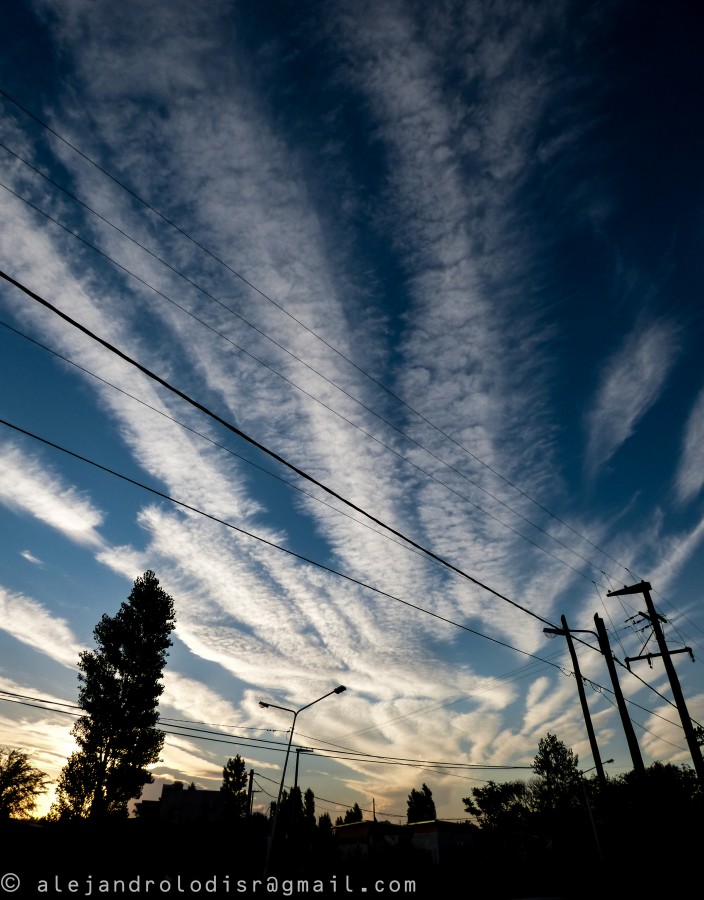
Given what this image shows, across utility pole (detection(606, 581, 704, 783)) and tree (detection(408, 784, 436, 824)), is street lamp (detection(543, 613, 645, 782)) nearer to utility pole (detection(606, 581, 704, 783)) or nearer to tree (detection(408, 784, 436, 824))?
utility pole (detection(606, 581, 704, 783))

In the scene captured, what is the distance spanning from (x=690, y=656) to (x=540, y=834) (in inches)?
2351

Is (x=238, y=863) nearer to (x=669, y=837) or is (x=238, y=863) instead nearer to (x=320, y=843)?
(x=320, y=843)

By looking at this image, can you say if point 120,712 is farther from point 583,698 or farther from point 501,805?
point 501,805

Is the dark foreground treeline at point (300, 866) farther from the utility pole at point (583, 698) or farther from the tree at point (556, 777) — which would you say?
the tree at point (556, 777)

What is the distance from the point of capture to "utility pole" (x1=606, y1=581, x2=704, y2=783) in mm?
19447

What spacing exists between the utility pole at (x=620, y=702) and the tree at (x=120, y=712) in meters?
26.1

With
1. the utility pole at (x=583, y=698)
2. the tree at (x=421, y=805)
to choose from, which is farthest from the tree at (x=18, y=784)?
the tree at (x=421, y=805)

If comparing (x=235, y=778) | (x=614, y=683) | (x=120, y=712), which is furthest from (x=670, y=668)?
(x=235, y=778)

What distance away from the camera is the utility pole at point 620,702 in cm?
1672

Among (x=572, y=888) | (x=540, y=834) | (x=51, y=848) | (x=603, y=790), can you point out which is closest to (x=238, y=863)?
(x=51, y=848)

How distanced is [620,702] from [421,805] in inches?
4451

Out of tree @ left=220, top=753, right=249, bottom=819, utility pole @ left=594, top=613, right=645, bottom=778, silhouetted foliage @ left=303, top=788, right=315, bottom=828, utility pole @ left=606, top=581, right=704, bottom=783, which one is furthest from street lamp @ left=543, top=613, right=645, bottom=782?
silhouetted foliage @ left=303, top=788, right=315, bottom=828

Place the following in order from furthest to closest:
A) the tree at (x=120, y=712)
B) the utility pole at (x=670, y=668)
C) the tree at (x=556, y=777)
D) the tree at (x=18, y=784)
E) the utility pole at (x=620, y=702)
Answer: the tree at (x=556, y=777), the tree at (x=18, y=784), the tree at (x=120, y=712), the utility pole at (x=670, y=668), the utility pole at (x=620, y=702)

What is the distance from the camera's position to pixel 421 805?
105m
